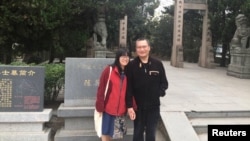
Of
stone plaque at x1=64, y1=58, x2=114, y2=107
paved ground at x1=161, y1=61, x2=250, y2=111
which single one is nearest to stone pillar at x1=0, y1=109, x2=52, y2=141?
stone plaque at x1=64, y1=58, x2=114, y2=107

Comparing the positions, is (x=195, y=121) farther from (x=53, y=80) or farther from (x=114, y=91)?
(x=53, y=80)

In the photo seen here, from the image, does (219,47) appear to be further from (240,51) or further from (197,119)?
(197,119)

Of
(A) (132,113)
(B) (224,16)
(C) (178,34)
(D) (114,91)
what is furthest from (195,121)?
(C) (178,34)

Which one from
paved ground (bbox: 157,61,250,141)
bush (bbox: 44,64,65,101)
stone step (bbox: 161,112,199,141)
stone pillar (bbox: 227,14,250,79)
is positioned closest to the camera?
stone step (bbox: 161,112,199,141)

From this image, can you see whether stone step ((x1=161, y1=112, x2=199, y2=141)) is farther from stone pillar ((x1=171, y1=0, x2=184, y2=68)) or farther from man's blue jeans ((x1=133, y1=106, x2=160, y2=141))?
stone pillar ((x1=171, y1=0, x2=184, y2=68))

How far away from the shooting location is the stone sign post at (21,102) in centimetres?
433

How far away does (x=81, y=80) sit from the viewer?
4.73 meters

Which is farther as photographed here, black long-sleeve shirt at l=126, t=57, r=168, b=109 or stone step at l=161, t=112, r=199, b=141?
stone step at l=161, t=112, r=199, b=141

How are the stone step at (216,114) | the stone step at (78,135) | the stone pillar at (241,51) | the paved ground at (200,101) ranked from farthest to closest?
the stone pillar at (241,51) → the stone step at (216,114) → the paved ground at (200,101) → the stone step at (78,135)

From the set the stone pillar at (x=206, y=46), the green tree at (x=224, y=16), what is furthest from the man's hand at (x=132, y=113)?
the stone pillar at (x=206, y=46)

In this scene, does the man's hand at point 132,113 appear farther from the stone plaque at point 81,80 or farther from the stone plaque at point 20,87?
the stone plaque at point 20,87

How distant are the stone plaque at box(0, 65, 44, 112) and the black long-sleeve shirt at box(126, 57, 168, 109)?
4.97 ft

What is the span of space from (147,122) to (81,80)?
1.52 meters

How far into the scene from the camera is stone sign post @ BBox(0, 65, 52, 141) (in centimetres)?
433
